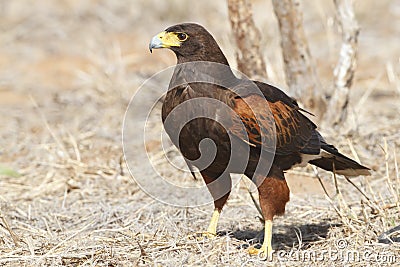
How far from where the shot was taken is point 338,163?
4.66m

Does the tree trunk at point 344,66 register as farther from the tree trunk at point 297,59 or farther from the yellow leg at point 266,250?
the yellow leg at point 266,250

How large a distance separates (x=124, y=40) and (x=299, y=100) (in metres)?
6.63

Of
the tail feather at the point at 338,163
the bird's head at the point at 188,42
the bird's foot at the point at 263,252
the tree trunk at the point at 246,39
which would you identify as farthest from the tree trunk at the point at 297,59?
the bird's foot at the point at 263,252

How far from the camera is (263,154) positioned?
407cm

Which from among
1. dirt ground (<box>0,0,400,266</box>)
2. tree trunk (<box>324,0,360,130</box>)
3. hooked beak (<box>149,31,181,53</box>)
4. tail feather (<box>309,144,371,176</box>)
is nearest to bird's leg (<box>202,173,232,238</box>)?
dirt ground (<box>0,0,400,266</box>)

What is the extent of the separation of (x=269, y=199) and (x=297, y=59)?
106 inches

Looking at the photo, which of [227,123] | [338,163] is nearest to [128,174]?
[338,163]

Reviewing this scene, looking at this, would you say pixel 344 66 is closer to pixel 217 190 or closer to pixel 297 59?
pixel 297 59

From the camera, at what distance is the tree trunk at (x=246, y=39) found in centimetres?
621

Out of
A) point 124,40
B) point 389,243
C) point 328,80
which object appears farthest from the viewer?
point 124,40

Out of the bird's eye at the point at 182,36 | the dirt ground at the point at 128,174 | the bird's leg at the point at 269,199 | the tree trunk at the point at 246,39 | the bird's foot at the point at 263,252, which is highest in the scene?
the bird's eye at the point at 182,36

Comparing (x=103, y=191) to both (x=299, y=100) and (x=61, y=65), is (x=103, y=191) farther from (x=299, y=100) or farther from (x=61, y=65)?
(x=61, y=65)

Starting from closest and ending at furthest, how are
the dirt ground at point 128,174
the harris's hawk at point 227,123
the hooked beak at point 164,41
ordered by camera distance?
the harris's hawk at point 227,123 → the dirt ground at point 128,174 → the hooked beak at point 164,41

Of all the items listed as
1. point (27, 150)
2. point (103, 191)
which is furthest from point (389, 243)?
point (27, 150)
